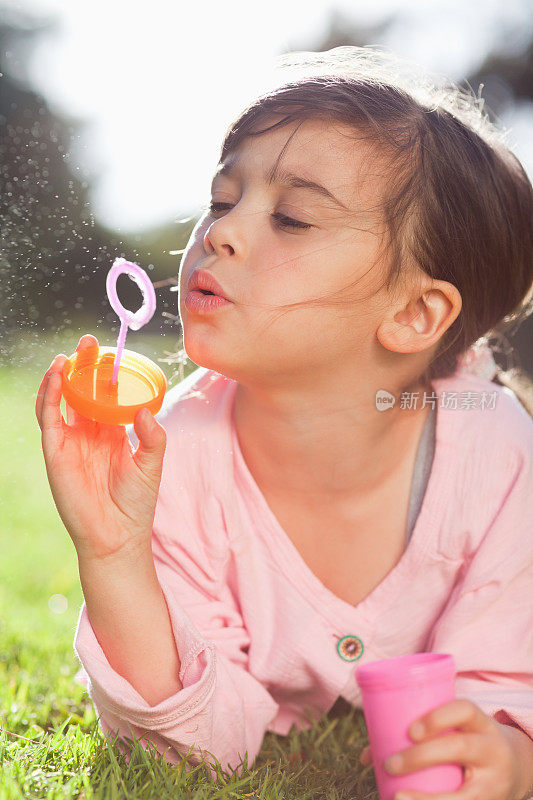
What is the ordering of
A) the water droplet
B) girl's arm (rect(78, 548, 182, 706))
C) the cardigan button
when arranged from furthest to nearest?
the water droplet, the cardigan button, girl's arm (rect(78, 548, 182, 706))

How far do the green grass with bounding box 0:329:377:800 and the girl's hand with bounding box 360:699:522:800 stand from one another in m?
0.21

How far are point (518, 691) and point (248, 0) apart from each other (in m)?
1.43

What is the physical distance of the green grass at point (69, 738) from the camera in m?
1.21

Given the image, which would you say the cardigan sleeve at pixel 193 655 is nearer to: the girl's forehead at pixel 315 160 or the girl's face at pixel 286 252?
the girl's face at pixel 286 252

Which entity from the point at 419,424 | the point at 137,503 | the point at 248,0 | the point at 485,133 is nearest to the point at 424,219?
the point at 485,133

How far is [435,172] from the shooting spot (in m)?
1.47

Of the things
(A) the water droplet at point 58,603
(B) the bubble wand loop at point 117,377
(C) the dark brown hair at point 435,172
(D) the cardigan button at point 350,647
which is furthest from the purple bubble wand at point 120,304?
(A) the water droplet at point 58,603

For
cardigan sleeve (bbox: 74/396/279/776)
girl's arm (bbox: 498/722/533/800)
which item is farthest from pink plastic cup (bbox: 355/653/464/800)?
cardigan sleeve (bbox: 74/396/279/776)

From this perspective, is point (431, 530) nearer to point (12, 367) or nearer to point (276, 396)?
point (276, 396)

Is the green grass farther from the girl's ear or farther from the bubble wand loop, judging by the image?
the girl's ear

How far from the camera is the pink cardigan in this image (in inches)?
60.1

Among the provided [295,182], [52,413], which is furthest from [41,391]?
[295,182]

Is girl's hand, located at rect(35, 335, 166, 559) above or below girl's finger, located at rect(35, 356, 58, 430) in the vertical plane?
below

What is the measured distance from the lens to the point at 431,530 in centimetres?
160
